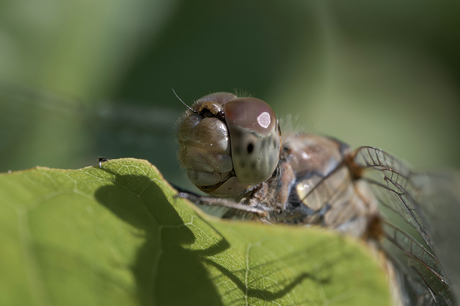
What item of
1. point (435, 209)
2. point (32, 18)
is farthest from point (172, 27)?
point (435, 209)

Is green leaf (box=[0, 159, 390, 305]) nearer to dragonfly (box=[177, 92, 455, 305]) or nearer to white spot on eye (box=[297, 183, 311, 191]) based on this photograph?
dragonfly (box=[177, 92, 455, 305])

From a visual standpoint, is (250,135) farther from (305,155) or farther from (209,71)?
(209,71)

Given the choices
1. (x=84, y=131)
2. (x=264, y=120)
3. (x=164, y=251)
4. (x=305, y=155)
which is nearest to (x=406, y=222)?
(x=305, y=155)

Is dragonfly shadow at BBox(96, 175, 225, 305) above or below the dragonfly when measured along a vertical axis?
below

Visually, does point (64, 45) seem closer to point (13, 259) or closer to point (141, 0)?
point (141, 0)

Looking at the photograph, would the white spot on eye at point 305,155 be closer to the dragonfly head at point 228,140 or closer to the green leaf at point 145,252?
the dragonfly head at point 228,140

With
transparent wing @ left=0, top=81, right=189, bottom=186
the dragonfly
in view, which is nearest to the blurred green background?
transparent wing @ left=0, top=81, right=189, bottom=186
